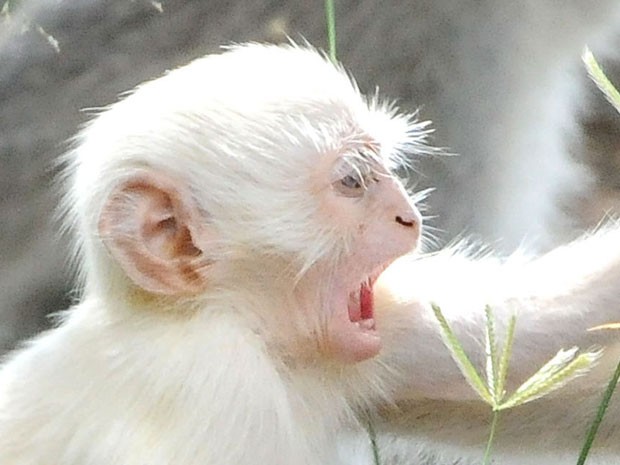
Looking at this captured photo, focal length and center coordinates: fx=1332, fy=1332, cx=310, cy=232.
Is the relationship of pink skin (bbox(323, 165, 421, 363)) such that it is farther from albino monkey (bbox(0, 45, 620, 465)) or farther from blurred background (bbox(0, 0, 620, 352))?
blurred background (bbox(0, 0, 620, 352))

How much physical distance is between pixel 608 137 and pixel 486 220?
452 millimetres

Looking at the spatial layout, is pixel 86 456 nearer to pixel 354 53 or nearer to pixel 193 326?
pixel 193 326

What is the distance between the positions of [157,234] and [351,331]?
15cm

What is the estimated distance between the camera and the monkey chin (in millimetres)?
939

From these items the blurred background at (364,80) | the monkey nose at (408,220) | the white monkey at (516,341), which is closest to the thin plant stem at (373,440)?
the white monkey at (516,341)

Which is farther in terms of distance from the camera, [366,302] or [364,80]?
[364,80]

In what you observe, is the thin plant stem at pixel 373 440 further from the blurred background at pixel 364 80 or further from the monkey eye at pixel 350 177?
the blurred background at pixel 364 80

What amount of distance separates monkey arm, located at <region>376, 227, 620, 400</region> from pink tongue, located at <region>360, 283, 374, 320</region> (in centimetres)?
4

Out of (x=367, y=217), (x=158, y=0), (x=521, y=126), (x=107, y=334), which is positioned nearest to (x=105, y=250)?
(x=107, y=334)

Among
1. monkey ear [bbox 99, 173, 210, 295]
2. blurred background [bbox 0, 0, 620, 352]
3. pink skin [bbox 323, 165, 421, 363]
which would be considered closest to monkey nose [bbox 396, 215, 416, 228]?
pink skin [bbox 323, 165, 421, 363]

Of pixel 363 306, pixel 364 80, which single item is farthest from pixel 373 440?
pixel 364 80

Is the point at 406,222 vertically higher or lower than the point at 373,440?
higher

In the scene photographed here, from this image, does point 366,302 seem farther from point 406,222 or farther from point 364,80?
point 364,80

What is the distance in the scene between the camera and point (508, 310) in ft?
3.32
